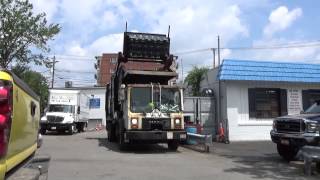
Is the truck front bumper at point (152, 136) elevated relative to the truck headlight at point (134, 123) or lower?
lower

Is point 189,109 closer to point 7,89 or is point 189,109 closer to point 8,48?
point 8,48

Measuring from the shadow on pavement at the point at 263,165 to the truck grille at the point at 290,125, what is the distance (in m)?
1.11

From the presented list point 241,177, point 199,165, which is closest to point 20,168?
point 241,177

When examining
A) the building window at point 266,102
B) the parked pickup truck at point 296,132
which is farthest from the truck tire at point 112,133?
the parked pickup truck at point 296,132

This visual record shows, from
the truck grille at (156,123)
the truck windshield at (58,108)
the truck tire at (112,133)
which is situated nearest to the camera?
the truck grille at (156,123)

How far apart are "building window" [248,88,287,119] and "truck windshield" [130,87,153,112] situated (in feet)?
32.7

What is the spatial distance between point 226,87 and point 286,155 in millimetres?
10580

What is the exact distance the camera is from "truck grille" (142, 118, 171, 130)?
19594 millimetres

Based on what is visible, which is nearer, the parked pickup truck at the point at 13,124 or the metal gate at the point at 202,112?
the parked pickup truck at the point at 13,124

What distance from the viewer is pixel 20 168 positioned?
5.01 metres

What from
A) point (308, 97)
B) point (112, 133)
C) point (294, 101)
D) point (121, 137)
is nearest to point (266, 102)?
point (294, 101)

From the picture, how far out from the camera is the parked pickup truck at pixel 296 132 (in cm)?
1545

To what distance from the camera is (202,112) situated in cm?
2850

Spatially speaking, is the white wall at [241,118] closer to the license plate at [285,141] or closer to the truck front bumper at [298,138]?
the truck front bumper at [298,138]
